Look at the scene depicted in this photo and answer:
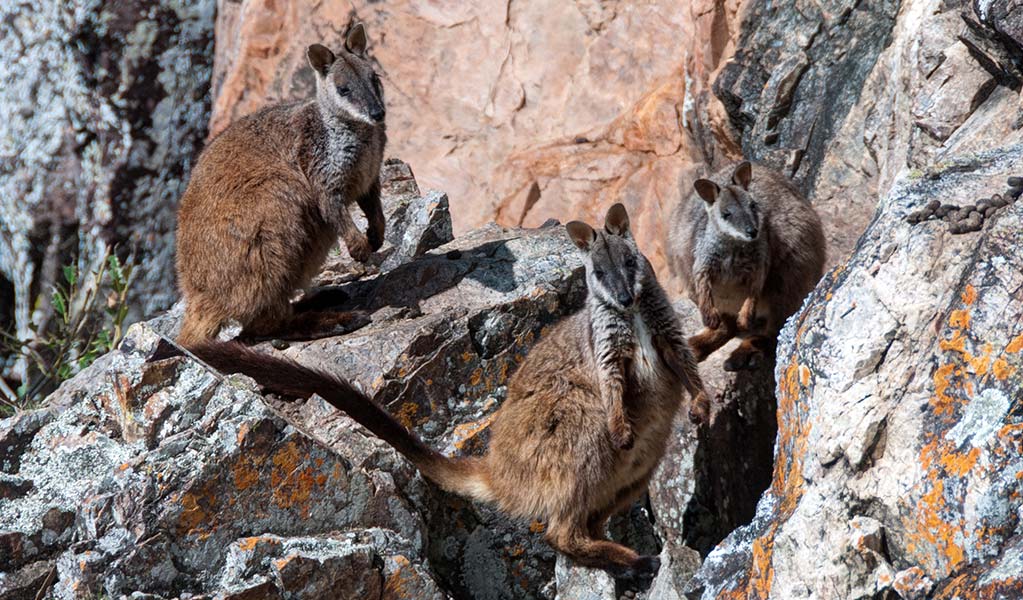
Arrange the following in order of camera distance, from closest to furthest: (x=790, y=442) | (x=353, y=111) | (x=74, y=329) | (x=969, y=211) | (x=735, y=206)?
(x=969, y=211) → (x=790, y=442) → (x=735, y=206) → (x=353, y=111) → (x=74, y=329)

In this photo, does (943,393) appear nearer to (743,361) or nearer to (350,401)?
(350,401)

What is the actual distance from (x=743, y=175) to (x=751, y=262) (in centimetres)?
56

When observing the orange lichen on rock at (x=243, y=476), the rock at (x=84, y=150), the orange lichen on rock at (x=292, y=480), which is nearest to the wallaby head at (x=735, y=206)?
the orange lichen on rock at (x=292, y=480)

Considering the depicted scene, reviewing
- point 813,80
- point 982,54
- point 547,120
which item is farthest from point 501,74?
point 982,54

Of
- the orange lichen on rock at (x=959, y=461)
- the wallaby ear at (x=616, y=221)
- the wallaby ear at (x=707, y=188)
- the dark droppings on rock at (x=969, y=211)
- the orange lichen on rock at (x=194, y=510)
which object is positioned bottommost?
the orange lichen on rock at (x=194, y=510)

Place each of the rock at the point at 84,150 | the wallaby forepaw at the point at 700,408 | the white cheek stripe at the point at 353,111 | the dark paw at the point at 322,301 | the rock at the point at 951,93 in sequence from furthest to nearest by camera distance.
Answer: the rock at the point at 84,150 → the dark paw at the point at 322,301 → the white cheek stripe at the point at 353,111 → the rock at the point at 951,93 → the wallaby forepaw at the point at 700,408

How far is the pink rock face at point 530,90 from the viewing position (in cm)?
996

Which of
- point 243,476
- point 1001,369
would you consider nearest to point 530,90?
point 243,476

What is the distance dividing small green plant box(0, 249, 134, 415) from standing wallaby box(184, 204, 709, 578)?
146 inches

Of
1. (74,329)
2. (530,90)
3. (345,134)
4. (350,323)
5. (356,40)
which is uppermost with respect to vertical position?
(356,40)

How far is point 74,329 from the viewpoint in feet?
35.1

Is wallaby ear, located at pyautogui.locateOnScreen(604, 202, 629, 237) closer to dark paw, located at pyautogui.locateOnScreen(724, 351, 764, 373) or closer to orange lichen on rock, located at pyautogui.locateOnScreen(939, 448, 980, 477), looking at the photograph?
dark paw, located at pyautogui.locateOnScreen(724, 351, 764, 373)

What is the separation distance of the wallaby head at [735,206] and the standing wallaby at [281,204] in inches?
86.1

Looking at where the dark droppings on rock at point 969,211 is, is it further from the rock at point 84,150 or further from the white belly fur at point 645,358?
the rock at point 84,150
